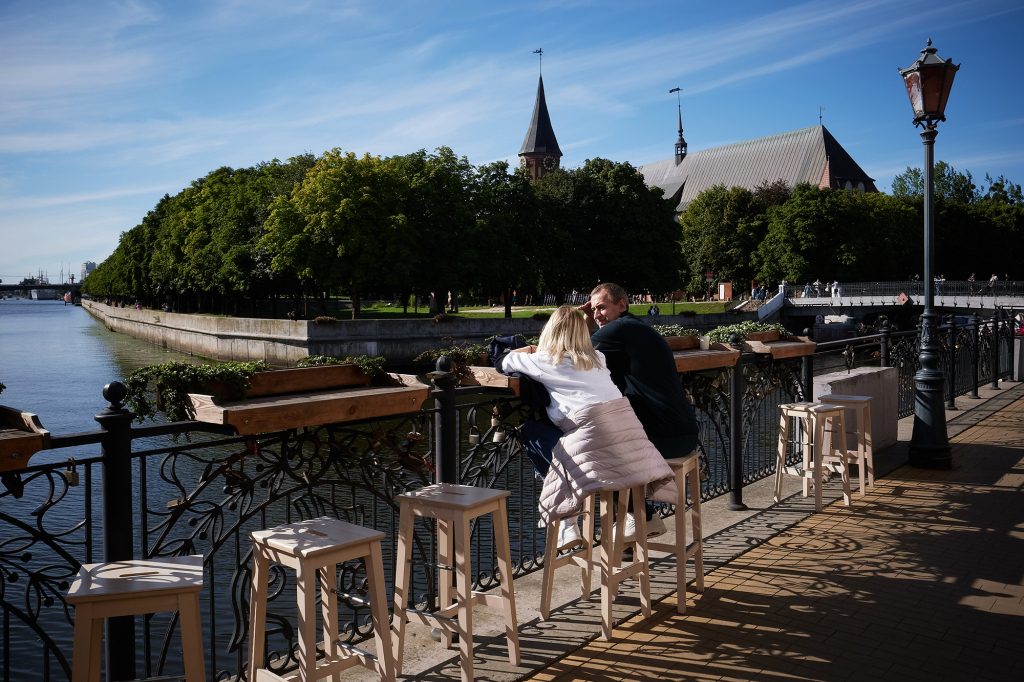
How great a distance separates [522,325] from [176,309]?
40.3 meters

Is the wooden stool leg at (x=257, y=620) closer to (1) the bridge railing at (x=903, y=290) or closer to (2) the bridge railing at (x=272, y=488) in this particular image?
(2) the bridge railing at (x=272, y=488)

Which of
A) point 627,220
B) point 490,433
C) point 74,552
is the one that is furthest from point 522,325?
point 490,433

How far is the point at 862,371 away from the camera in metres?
9.16

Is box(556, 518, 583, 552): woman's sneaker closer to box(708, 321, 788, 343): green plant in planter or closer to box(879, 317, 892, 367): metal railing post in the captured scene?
box(708, 321, 788, 343): green plant in planter

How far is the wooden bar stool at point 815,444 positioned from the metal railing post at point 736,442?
361mm

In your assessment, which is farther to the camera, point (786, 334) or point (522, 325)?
point (522, 325)

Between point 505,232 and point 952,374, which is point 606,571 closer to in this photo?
point 952,374

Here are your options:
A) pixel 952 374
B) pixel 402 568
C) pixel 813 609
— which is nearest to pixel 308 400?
pixel 402 568

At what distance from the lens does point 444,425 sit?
481 centimetres

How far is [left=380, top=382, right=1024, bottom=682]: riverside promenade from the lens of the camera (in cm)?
404

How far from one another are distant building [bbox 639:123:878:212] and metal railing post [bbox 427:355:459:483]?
7950cm

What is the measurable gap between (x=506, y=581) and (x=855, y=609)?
6.89 feet

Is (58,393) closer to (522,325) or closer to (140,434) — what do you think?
(522,325)

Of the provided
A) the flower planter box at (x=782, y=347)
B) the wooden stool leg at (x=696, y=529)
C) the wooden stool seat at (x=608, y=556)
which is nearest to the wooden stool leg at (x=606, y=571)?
the wooden stool seat at (x=608, y=556)
